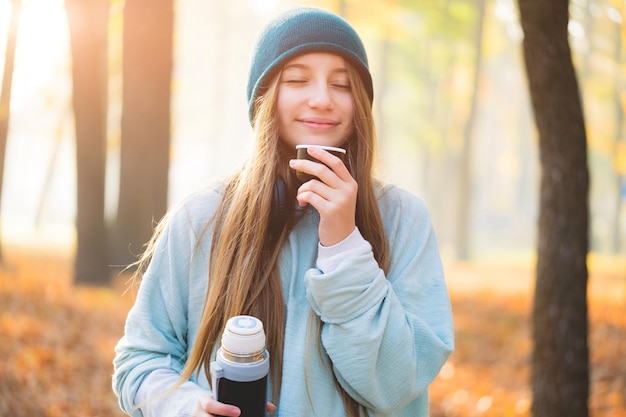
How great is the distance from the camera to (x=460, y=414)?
543 centimetres

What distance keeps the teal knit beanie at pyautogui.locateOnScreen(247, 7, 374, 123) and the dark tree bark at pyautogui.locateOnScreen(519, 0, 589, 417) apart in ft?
6.04

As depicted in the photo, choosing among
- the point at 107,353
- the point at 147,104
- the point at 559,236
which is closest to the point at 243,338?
the point at 559,236

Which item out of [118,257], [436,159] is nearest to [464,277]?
[118,257]

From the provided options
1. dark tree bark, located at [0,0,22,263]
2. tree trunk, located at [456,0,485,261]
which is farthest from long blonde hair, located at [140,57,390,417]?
tree trunk, located at [456,0,485,261]

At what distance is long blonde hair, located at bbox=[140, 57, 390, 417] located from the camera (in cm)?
189

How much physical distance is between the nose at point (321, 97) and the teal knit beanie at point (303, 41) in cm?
12

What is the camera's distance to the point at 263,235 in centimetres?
198

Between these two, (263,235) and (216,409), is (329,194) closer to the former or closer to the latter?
(263,235)

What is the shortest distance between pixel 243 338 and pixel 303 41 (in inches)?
39.8

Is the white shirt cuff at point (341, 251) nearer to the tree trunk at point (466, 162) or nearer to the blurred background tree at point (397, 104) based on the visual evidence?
the blurred background tree at point (397, 104)

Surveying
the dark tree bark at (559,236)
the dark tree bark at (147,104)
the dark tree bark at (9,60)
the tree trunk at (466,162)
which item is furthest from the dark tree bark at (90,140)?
the tree trunk at (466,162)

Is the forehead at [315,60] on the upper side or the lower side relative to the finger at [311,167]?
upper

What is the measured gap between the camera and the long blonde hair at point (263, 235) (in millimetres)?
1889

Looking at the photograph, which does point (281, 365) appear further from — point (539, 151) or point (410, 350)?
point (539, 151)
